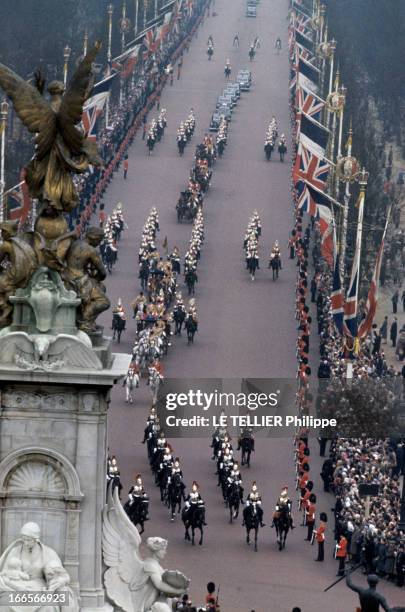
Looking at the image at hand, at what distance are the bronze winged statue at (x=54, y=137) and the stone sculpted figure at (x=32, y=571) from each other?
502cm

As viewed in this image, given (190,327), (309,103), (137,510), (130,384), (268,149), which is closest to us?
(137,510)

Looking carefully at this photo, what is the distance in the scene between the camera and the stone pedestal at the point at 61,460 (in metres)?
49.8

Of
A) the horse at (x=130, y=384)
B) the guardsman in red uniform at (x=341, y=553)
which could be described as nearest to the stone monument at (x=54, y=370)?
the guardsman in red uniform at (x=341, y=553)

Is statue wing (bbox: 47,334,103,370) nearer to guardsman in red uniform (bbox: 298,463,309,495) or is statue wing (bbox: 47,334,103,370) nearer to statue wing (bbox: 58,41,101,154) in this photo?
statue wing (bbox: 58,41,101,154)

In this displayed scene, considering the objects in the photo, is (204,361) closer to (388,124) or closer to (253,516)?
(253,516)

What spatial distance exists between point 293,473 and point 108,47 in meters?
87.2

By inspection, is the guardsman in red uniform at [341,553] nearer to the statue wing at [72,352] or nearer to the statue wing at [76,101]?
the statue wing at [72,352]

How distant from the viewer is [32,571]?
49750mm

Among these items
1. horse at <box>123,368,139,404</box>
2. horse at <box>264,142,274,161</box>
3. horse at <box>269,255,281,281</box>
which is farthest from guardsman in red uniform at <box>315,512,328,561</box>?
horse at <box>264,142,274,161</box>

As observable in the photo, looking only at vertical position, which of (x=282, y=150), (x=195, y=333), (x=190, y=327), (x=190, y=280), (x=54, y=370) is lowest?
(x=54, y=370)

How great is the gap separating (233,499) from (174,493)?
1.70m

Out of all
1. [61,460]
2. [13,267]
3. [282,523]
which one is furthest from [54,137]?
[282,523]

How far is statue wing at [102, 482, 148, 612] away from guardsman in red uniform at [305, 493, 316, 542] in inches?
1328

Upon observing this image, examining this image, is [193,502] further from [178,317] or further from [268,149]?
[268,149]
